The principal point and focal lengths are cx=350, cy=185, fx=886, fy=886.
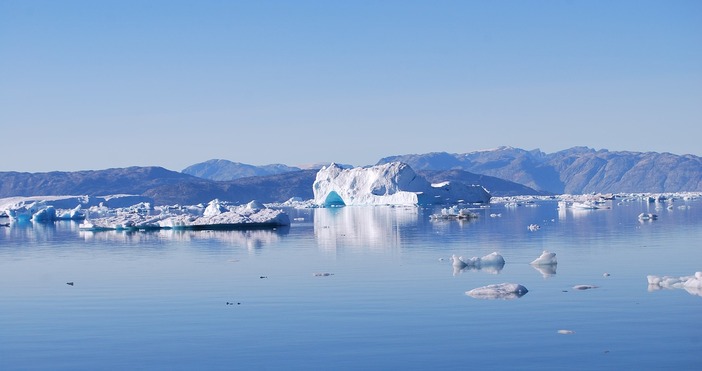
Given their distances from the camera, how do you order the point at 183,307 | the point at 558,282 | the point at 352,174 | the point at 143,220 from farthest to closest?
the point at 352,174 → the point at 143,220 → the point at 558,282 → the point at 183,307

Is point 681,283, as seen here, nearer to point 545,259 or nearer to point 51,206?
point 545,259

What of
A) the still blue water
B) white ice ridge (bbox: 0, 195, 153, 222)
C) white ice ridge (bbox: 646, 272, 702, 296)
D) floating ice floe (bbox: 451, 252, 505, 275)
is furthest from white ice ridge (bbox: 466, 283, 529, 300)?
white ice ridge (bbox: 0, 195, 153, 222)

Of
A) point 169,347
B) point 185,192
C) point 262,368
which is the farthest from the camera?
point 185,192

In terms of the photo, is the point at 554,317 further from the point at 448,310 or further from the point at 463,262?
the point at 463,262

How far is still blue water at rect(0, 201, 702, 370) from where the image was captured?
12531 millimetres

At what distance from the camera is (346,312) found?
1634 cm

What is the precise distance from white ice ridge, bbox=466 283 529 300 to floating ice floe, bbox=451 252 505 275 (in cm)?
432

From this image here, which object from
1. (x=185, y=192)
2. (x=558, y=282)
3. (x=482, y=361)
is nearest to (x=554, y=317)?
(x=482, y=361)

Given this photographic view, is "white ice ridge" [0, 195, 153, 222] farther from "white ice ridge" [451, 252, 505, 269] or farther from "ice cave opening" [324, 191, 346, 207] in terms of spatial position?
"white ice ridge" [451, 252, 505, 269]

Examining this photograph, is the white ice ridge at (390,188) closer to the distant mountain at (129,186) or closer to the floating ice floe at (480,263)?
the distant mountain at (129,186)

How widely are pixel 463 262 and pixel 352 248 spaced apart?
9786 mm

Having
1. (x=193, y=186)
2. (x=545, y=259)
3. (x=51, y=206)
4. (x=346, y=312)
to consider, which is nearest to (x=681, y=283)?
(x=545, y=259)

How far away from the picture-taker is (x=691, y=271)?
72.2 ft

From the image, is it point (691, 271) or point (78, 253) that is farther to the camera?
point (78, 253)
